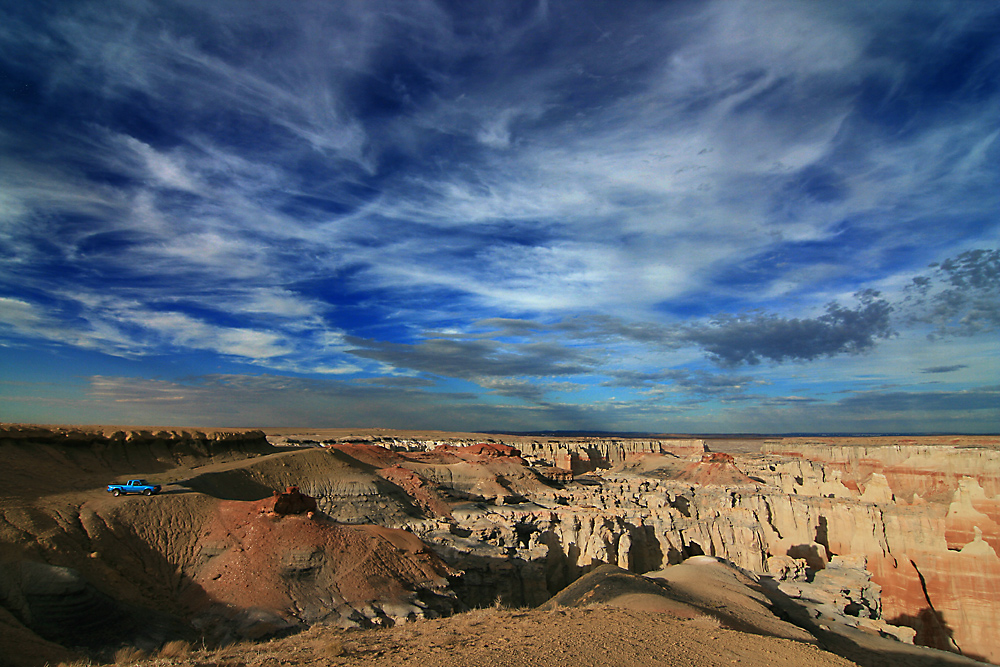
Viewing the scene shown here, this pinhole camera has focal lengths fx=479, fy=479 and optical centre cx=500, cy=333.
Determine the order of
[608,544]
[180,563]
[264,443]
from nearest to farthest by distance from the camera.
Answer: [180,563] < [608,544] < [264,443]

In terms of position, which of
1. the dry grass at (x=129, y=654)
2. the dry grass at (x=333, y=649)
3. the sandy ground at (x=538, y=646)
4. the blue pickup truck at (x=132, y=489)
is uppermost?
the blue pickup truck at (x=132, y=489)

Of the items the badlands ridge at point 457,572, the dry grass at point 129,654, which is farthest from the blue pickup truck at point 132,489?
the dry grass at point 129,654

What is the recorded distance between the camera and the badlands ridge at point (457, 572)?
11.4m

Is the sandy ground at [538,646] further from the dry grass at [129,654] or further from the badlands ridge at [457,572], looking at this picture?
the dry grass at [129,654]

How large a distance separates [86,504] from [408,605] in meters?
15.8

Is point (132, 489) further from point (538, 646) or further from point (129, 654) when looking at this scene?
point (538, 646)

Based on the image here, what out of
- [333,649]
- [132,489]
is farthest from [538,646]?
[132,489]

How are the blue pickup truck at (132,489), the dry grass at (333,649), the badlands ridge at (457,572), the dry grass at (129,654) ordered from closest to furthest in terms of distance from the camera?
1. the dry grass at (333,649)
2. the badlands ridge at (457,572)
3. the dry grass at (129,654)
4. the blue pickup truck at (132,489)

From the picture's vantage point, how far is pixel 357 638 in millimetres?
10438

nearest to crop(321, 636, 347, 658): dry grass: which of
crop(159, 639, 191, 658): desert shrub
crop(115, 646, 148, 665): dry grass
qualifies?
crop(159, 639, 191, 658): desert shrub

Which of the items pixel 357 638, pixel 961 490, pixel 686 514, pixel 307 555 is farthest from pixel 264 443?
pixel 961 490

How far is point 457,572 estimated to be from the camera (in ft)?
→ 75.6

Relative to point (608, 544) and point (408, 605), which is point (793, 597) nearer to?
point (608, 544)

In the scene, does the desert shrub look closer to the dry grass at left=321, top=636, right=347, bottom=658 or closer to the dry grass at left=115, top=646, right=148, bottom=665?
the dry grass at left=115, top=646, right=148, bottom=665
